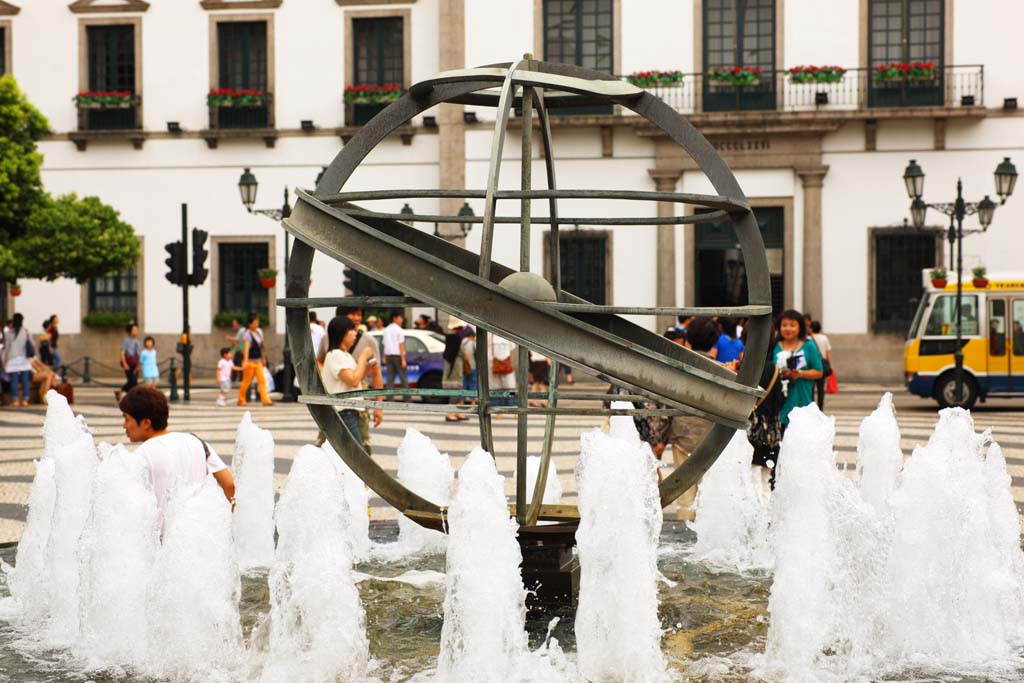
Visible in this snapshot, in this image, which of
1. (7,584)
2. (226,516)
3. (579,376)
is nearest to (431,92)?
(226,516)

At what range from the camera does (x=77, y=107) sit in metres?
29.1

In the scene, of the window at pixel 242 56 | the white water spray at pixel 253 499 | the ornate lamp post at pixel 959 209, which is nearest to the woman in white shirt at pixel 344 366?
the white water spray at pixel 253 499

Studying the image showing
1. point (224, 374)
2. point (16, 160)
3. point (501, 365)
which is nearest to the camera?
point (501, 365)

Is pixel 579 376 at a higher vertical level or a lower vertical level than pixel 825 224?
lower

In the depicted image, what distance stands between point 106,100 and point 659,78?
11702 millimetres

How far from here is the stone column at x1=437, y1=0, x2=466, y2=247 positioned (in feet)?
90.2

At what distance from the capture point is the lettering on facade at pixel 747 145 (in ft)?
88.2

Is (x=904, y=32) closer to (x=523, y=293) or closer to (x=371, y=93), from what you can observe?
(x=371, y=93)

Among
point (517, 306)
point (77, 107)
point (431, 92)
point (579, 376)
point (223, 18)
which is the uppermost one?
point (223, 18)

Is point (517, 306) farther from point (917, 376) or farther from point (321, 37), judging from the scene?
point (321, 37)

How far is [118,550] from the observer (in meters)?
5.65

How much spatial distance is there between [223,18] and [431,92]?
23.9 meters

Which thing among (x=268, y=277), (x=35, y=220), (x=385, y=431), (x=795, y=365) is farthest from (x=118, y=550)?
(x=268, y=277)

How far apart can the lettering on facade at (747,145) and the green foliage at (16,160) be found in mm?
12788
